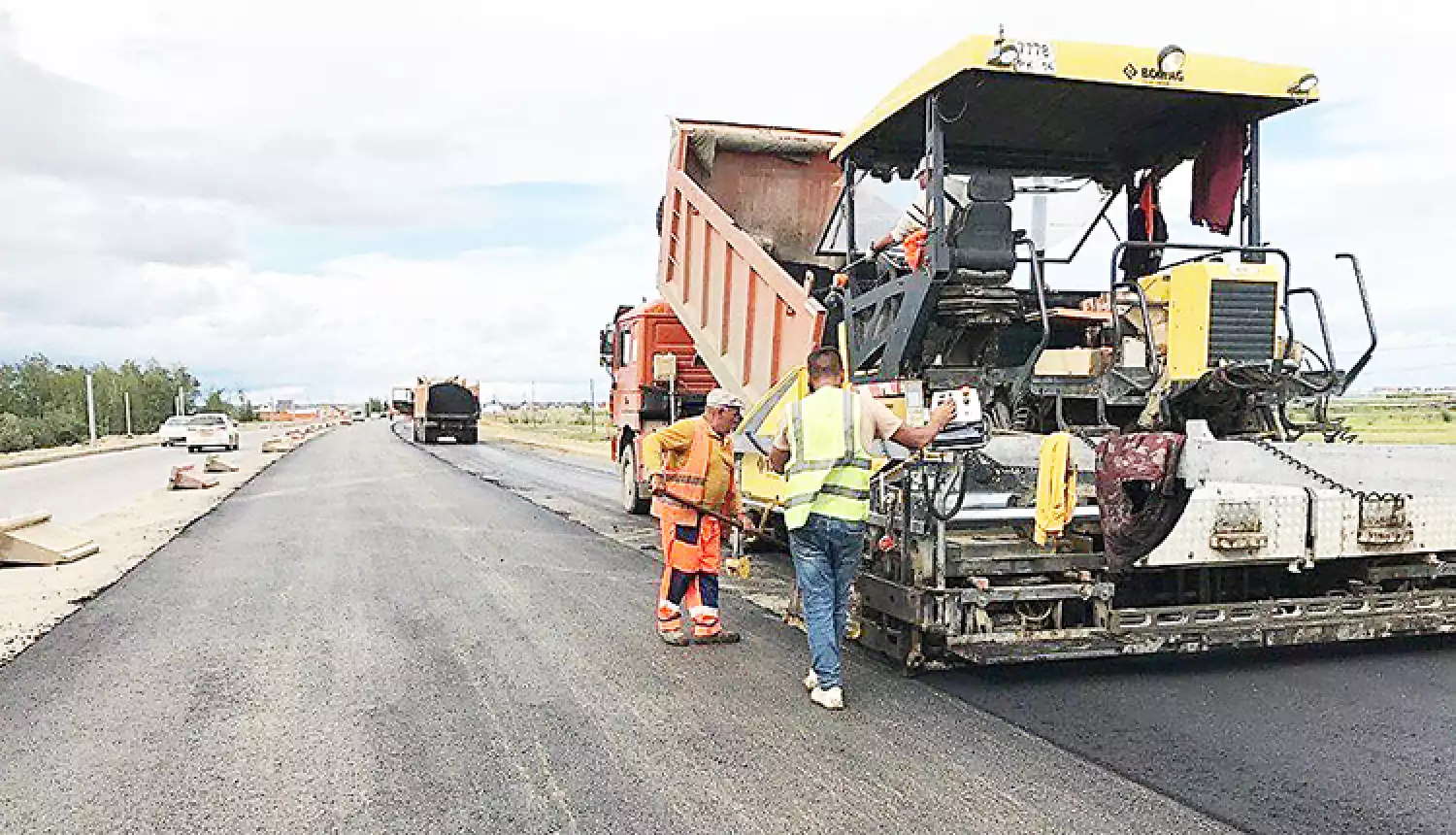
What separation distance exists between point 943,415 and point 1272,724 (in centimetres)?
175

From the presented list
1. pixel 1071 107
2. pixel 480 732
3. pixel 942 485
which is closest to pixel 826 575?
pixel 942 485

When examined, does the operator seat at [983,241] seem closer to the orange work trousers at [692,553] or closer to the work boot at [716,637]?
the orange work trousers at [692,553]

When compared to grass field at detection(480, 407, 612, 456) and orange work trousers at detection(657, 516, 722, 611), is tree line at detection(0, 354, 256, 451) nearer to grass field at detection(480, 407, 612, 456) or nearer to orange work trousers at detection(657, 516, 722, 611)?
grass field at detection(480, 407, 612, 456)

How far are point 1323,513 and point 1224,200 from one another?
5.97 ft

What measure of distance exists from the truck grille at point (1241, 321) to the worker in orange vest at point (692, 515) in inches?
95.0

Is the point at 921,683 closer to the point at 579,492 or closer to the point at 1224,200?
the point at 1224,200

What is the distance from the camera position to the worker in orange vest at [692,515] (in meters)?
5.98

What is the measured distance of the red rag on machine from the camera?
6.01 m

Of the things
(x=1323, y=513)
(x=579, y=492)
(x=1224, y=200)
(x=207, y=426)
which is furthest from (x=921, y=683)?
(x=207, y=426)

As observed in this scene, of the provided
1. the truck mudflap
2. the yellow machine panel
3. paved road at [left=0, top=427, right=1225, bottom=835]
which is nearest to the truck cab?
paved road at [left=0, top=427, right=1225, bottom=835]

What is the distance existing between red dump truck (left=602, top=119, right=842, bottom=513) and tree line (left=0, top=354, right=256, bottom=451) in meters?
40.1

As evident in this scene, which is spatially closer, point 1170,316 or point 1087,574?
point 1087,574

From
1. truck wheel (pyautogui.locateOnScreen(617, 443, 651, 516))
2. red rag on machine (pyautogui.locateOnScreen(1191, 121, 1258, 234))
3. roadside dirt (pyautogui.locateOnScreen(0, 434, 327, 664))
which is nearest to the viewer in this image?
red rag on machine (pyautogui.locateOnScreen(1191, 121, 1258, 234))

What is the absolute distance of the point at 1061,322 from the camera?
6.13 m
